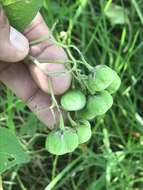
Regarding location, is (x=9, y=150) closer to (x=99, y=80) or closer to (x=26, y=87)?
(x=99, y=80)

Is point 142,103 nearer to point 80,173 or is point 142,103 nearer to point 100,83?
point 80,173

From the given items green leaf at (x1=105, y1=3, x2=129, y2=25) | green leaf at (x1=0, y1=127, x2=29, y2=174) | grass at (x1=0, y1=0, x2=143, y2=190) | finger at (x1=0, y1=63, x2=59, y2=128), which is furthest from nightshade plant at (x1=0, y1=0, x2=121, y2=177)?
green leaf at (x1=105, y1=3, x2=129, y2=25)

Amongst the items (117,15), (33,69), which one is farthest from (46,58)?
(117,15)

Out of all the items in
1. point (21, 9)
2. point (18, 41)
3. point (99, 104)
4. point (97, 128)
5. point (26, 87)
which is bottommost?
point (97, 128)

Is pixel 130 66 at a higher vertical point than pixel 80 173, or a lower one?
higher

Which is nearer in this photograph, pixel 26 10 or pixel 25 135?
pixel 26 10

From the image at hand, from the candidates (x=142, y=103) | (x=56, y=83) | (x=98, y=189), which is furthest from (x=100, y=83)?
(x=142, y=103)
